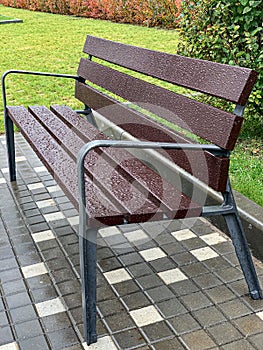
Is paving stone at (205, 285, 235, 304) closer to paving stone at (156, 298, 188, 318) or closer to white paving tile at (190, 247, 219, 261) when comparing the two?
paving stone at (156, 298, 188, 318)

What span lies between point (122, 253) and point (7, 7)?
18971mm

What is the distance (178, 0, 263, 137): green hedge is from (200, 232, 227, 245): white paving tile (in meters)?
1.31

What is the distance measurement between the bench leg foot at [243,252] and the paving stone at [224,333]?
0.90 ft

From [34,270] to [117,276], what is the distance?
1.58ft

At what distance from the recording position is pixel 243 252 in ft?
9.20

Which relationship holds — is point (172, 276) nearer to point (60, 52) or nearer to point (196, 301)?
point (196, 301)

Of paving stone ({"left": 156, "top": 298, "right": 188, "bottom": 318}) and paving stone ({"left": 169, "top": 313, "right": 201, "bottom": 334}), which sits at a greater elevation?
paving stone ({"left": 169, "top": 313, "right": 201, "bottom": 334})

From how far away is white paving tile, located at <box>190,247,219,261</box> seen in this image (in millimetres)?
3273

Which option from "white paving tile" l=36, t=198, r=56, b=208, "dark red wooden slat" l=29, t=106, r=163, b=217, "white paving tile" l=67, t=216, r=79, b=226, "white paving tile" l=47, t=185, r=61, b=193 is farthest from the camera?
"white paving tile" l=47, t=185, r=61, b=193

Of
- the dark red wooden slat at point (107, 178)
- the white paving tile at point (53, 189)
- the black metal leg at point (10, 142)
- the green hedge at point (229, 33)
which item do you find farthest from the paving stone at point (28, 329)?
the green hedge at point (229, 33)

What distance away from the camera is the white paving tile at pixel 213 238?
3.45 m

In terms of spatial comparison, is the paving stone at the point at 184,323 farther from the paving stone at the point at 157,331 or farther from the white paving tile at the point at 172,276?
the white paving tile at the point at 172,276

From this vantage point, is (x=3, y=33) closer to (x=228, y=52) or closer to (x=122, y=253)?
(x=228, y=52)

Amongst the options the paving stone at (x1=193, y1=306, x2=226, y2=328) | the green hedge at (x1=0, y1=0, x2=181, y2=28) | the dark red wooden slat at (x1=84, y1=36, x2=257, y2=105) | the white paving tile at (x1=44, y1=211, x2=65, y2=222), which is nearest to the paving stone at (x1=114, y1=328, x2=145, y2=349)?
the paving stone at (x1=193, y1=306, x2=226, y2=328)
